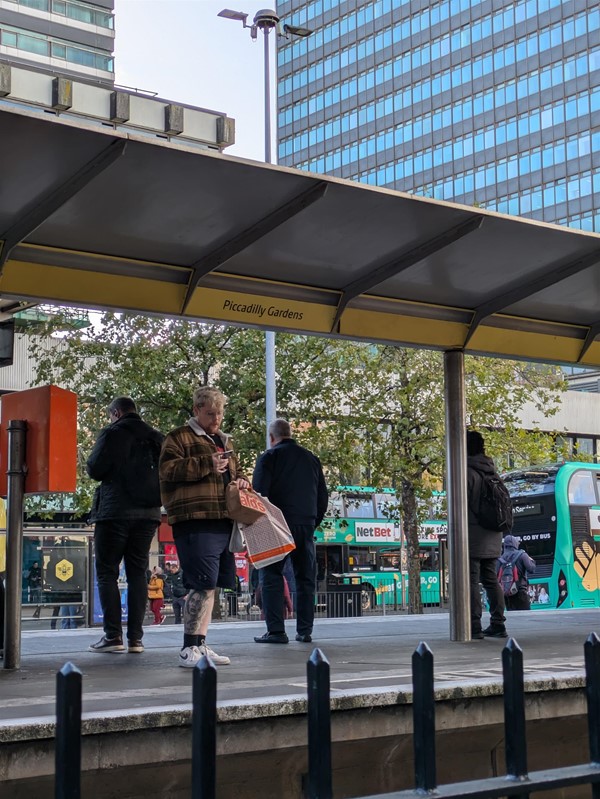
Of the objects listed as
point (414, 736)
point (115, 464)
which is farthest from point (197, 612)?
point (414, 736)

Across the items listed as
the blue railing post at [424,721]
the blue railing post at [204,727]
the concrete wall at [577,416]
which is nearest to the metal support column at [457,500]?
the blue railing post at [424,721]

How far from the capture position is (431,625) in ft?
36.9

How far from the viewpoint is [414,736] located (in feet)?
8.98

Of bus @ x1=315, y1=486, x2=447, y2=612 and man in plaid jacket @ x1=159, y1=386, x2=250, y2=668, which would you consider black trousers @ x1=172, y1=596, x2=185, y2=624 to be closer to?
bus @ x1=315, y1=486, x2=447, y2=612

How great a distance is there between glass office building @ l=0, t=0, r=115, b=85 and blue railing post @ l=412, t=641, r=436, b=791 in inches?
2795

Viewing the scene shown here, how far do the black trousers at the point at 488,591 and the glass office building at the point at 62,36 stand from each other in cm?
6462

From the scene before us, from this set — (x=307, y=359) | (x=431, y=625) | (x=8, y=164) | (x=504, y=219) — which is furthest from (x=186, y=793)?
(x=307, y=359)

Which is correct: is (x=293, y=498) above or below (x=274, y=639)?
above

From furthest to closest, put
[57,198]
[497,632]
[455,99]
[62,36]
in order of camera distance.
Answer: [455,99], [62,36], [497,632], [57,198]

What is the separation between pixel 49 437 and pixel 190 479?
962 millimetres

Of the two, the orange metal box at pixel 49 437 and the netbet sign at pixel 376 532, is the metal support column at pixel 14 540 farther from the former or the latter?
the netbet sign at pixel 376 532

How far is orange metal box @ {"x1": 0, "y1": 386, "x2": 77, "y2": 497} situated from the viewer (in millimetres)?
7020

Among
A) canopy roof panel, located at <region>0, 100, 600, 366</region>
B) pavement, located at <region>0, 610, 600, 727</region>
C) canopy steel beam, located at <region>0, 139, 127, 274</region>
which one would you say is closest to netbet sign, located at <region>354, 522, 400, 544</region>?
pavement, located at <region>0, 610, 600, 727</region>

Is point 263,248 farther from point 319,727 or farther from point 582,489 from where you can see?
point 582,489
